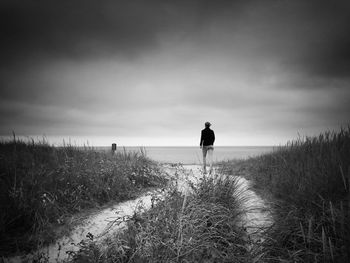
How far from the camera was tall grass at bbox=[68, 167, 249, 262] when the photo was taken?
3.15m

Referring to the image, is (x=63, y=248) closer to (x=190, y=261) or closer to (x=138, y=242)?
(x=138, y=242)

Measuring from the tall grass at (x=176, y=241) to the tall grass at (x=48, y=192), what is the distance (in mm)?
1229

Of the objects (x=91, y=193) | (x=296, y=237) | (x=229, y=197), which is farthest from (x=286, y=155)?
(x=91, y=193)

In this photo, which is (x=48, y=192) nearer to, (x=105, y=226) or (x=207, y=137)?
(x=105, y=226)

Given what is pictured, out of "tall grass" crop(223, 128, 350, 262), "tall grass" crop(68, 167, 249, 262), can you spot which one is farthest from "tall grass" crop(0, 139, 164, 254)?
"tall grass" crop(223, 128, 350, 262)

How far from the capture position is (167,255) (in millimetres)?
3160

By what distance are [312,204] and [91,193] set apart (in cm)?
533

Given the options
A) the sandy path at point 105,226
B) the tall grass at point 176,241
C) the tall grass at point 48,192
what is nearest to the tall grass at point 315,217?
the sandy path at point 105,226

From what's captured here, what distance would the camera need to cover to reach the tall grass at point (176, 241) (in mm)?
3151

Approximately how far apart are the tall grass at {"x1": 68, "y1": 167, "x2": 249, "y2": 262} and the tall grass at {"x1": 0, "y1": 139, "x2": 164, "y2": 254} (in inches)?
48.4

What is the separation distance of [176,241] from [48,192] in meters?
3.36

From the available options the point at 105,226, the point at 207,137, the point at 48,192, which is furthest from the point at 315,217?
the point at 207,137

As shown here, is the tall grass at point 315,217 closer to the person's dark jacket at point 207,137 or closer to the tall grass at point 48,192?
the tall grass at point 48,192

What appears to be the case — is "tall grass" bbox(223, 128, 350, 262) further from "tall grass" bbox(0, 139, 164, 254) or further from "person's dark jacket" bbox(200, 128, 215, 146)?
"person's dark jacket" bbox(200, 128, 215, 146)
